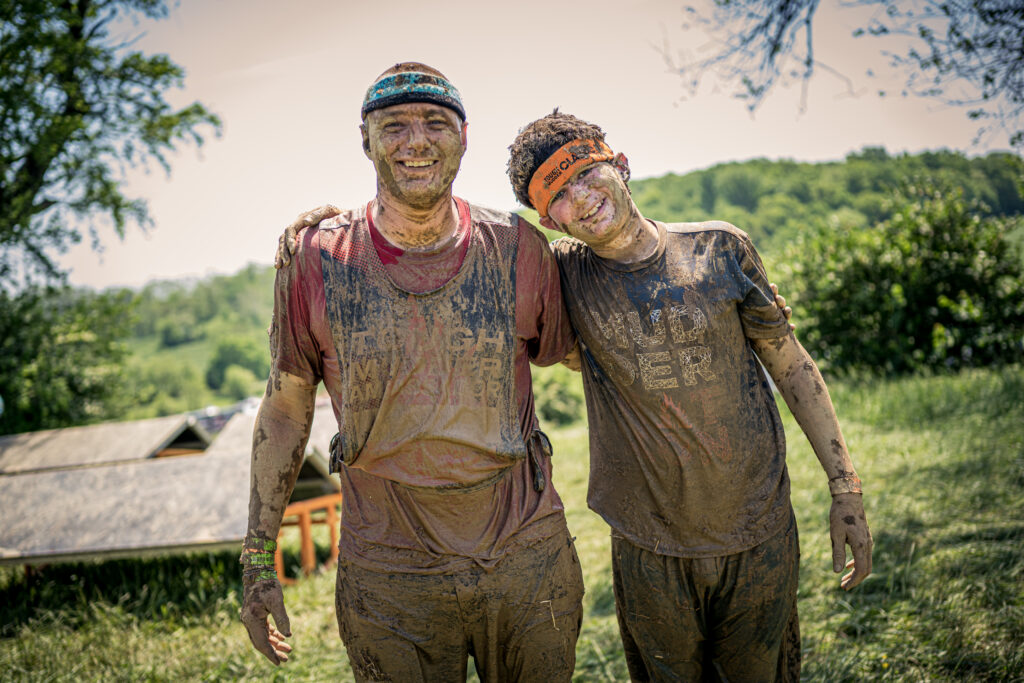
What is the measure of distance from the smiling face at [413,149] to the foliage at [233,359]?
58480 millimetres

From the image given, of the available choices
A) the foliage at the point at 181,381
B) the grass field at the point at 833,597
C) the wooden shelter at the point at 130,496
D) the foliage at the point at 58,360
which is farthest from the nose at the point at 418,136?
the foliage at the point at 181,381

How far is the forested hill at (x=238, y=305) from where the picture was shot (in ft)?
35.1

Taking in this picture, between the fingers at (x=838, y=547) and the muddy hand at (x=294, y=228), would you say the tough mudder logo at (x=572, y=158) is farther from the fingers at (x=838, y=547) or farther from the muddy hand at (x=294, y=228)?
the fingers at (x=838, y=547)

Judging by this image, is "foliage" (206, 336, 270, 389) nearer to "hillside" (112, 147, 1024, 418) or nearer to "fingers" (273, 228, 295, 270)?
→ "hillside" (112, 147, 1024, 418)

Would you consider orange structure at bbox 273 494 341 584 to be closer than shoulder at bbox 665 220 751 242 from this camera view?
No

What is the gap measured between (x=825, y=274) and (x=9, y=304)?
13.0 meters

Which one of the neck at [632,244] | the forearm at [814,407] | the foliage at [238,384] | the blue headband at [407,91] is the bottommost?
the foliage at [238,384]

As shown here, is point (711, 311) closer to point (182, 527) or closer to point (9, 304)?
point (182, 527)

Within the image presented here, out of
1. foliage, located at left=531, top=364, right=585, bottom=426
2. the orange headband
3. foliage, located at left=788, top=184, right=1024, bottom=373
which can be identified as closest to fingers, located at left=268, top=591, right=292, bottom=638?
the orange headband

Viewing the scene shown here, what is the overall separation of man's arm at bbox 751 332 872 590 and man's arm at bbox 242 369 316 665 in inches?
59.0

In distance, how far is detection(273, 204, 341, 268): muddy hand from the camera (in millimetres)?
1939

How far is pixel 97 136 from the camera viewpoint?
12.0 m

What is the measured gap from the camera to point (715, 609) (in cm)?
219

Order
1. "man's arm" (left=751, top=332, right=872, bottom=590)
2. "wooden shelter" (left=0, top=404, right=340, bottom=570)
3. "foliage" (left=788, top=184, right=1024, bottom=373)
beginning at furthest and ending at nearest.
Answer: "foliage" (left=788, top=184, right=1024, bottom=373) < "wooden shelter" (left=0, top=404, right=340, bottom=570) < "man's arm" (left=751, top=332, right=872, bottom=590)
